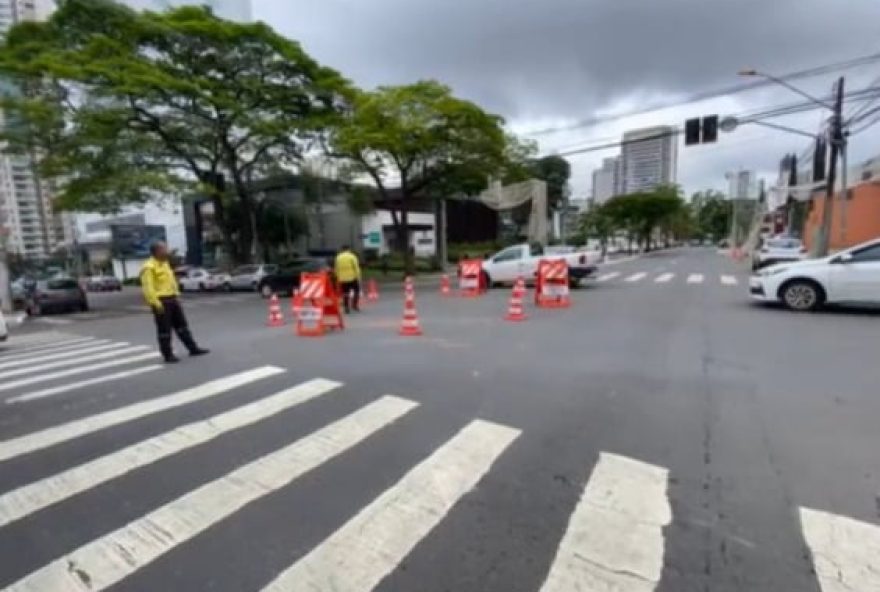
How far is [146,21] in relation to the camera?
22938 millimetres

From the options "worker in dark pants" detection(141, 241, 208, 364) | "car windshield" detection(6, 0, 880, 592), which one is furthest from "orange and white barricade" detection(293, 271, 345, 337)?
"worker in dark pants" detection(141, 241, 208, 364)

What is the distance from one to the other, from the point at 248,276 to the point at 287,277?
503 centimetres

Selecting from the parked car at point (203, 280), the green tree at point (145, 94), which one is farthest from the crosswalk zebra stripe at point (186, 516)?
the parked car at point (203, 280)

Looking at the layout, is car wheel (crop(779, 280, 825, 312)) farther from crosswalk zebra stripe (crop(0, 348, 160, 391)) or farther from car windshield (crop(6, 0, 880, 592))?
crosswalk zebra stripe (crop(0, 348, 160, 391))

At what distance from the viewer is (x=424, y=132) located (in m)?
24.0

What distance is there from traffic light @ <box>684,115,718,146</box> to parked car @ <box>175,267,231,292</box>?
2336 centimetres

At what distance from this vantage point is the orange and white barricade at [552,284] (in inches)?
→ 541

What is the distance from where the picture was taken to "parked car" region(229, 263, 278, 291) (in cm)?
2738

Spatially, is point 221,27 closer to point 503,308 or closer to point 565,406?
point 503,308

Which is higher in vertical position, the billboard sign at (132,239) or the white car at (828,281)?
the billboard sign at (132,239)

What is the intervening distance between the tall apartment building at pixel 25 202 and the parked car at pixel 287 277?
33.9 feet

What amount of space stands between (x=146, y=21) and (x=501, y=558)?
26.9 metres

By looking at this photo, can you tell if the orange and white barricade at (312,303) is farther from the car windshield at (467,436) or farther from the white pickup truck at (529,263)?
the white pickup truck at (529,263)

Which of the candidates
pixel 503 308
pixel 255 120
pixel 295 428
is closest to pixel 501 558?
pixel 295 428
